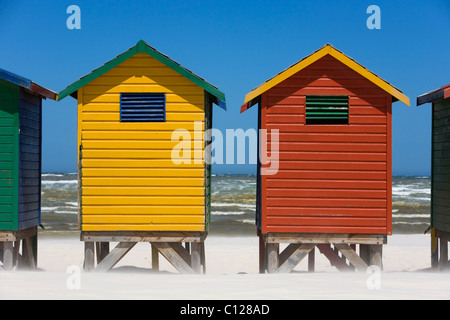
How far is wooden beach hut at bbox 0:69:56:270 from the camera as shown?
12.2m

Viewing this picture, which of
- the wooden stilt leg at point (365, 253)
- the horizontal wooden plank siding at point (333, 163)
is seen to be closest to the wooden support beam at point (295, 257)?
the horizontal wooden plank siding at point (333, 163)

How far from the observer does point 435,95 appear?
13.1 m

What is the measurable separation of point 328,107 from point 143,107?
147 inches

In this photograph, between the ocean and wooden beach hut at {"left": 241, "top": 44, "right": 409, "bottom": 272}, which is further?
the ocean

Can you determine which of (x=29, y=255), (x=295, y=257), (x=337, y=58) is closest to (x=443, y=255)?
(x=295, y=257)

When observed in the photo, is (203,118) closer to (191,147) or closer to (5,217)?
(191,147)

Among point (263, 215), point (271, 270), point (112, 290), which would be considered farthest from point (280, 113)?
point (112, 290)

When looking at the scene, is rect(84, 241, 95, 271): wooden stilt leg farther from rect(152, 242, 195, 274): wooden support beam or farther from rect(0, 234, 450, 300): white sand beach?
rect(152, 242, 195, 274): wooden support beam

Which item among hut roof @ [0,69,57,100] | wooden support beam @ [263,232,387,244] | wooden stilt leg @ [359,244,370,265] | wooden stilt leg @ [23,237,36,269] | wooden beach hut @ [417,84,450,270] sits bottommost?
wooden stilt leg @ [23,237,36,269]

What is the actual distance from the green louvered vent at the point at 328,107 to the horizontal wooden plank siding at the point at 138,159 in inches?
86.6

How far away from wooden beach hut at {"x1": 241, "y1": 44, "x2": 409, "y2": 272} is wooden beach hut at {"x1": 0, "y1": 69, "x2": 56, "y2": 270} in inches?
201

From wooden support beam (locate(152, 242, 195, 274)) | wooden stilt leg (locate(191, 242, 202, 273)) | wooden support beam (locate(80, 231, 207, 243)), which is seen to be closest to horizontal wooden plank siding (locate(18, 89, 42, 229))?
wooden support beam (locate(80, 231, 207, 243))

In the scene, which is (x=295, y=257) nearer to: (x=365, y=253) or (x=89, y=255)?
(x=365, y=253)
